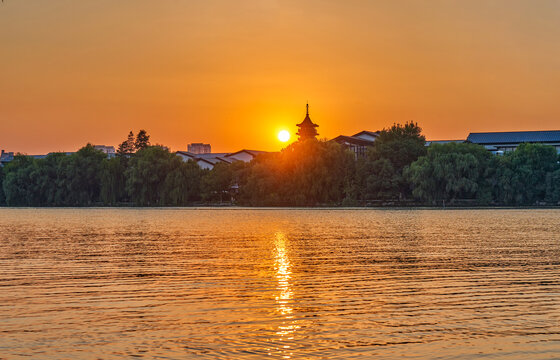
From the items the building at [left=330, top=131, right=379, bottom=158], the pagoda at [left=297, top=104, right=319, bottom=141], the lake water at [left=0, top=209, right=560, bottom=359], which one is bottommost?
the lake water at [left=0, top=209, right=560, bottom=359]

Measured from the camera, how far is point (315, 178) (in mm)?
88500

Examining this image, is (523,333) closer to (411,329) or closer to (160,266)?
(411,329)

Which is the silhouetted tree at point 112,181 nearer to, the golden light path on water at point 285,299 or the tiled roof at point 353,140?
the tiled roof at point 353,140

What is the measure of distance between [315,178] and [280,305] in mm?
76467

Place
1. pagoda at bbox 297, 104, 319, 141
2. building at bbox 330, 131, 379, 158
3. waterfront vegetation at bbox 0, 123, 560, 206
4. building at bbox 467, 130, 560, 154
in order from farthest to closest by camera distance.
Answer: pagoda at bbox 297, 104, 319, 141 < building at bbox 467, 130, 560, 154 < building at bbox 330, 131, 379, 158 < waterfront vegetation at bbox 0, 123, 560, 206

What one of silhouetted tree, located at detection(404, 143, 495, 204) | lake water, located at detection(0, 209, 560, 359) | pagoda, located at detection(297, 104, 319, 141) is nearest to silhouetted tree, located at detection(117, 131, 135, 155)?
pagoda, located at detection(297, 104, 319, 141)

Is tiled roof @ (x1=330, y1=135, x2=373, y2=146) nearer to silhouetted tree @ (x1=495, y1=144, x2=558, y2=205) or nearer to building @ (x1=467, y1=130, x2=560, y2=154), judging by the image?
building @ (x1=467, y1=130, x2=560, y2=154)

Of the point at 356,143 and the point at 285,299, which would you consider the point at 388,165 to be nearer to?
the point at 356,143

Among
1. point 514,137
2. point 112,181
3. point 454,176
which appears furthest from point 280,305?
point 514,137

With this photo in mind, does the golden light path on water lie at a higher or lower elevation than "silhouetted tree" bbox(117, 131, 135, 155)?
lower

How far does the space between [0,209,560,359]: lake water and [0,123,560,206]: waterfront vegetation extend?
60827 mm

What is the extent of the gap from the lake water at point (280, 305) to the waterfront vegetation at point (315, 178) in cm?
6083

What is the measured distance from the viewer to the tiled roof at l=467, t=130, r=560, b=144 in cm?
10989

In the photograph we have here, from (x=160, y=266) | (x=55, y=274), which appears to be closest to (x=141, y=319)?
(x=55, y=274)
